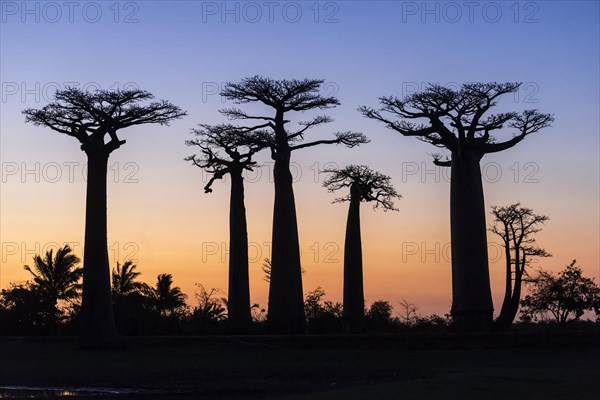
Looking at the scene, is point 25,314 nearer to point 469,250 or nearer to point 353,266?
point 353,266

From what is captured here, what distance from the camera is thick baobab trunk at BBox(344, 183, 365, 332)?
1697 inches

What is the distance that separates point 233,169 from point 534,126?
14.6 metres

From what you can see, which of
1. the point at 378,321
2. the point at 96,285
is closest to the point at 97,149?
the point at 96,285

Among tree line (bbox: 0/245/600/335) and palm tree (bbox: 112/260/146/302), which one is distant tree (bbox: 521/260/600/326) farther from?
palm tree (bbox: 112/260/146/302)

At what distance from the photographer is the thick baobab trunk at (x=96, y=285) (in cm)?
3088

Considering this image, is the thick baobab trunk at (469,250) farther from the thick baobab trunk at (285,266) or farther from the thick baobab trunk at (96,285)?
the thick baobab trunk at (96,285)

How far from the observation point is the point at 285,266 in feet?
122

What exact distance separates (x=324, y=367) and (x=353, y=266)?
21892 mm

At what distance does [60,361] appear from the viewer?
85.1 feet

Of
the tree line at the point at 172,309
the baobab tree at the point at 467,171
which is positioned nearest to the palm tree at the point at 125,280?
the tree line at the point at 172,309

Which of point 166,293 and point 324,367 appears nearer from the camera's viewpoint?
point 324,367

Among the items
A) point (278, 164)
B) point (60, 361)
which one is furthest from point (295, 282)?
point (60, 361)

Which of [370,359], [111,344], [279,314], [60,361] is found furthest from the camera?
[279,314]

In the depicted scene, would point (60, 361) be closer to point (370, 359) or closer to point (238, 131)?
point (370, 359)
